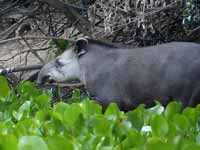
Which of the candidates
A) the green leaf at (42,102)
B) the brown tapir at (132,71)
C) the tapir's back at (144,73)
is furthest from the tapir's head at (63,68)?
the green leaf at (42,102)

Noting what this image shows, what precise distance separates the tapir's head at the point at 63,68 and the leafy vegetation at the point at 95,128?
2924mm

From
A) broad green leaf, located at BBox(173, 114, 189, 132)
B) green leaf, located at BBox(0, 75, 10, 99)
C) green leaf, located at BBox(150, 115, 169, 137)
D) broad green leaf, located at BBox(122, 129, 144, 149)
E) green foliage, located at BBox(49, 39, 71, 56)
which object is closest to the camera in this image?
broad green leaf, located at BBox(122, 129, 144, 149)

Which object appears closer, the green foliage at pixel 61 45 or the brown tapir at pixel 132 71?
the brown tapir at pixel 132 71

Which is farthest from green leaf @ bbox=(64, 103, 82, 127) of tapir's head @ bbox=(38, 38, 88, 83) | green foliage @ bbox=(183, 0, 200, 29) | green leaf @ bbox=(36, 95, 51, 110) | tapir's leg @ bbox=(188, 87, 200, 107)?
green foliage @ bbox=(183, 0, 200, 29)

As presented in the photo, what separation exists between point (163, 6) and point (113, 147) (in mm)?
4136

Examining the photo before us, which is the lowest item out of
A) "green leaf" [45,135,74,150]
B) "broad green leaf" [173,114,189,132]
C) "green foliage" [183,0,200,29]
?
"green foliage" [183,0,200,29]

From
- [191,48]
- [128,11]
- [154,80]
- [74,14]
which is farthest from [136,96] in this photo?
[74,14]

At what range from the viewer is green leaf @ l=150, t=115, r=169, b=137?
2.19 metres

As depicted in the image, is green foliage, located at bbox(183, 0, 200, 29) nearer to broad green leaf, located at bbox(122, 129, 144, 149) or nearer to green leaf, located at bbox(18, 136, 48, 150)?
broad green leaf, located at bbox(122, 129, 144, 149)

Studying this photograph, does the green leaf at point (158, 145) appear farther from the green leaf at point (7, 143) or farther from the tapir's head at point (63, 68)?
the tapir's head at point (63, 68)

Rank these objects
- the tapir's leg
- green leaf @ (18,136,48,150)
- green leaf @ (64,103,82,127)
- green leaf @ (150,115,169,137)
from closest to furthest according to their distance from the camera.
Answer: green leaf @ (18,136,48,150) < green leaf @ (150,115,169,137) < green leaf @ (64,103,82,127) < the tapir's leg

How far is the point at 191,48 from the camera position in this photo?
5.04 meters

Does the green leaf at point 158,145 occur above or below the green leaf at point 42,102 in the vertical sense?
above

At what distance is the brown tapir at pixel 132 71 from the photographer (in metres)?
4.96
